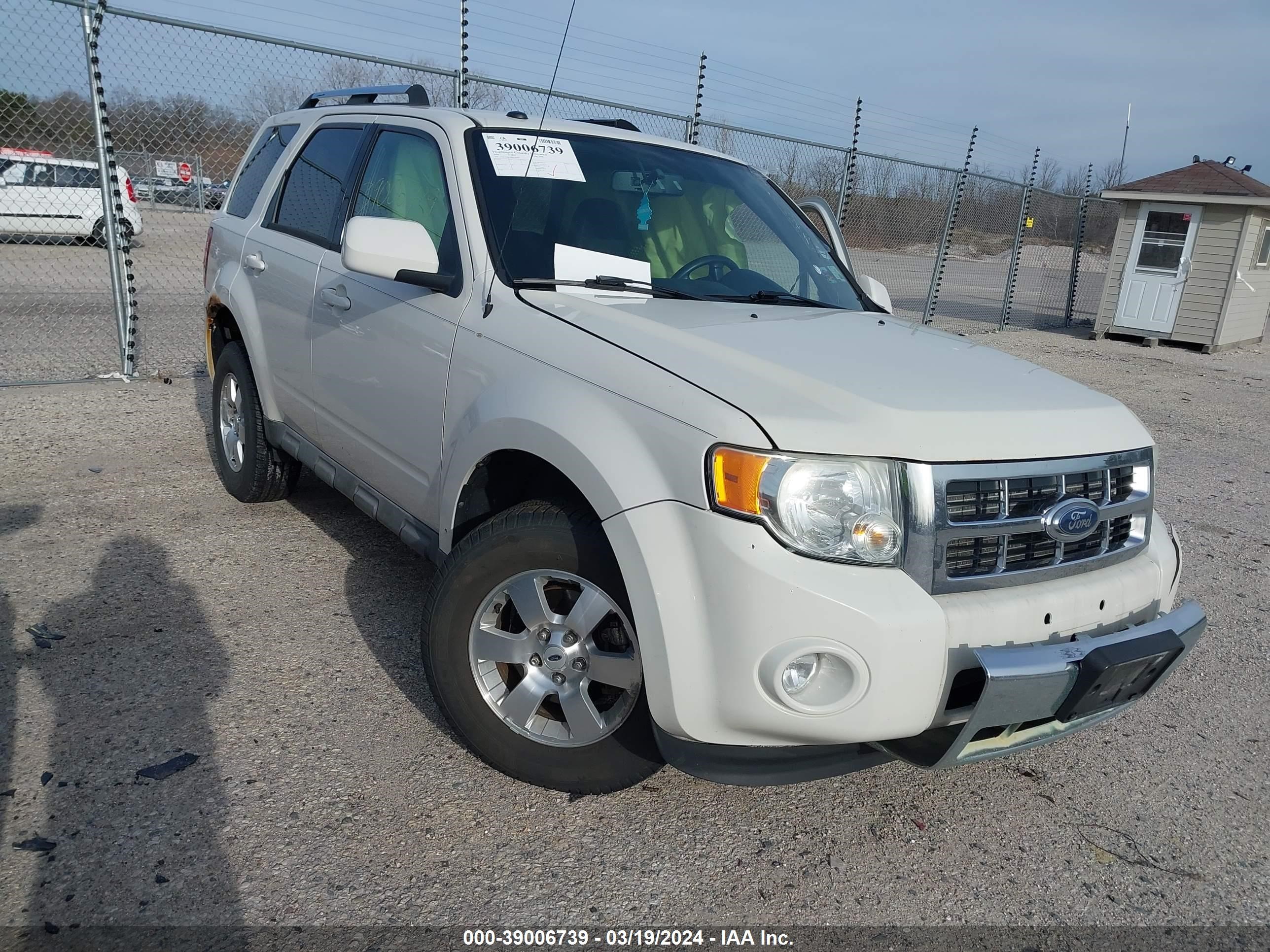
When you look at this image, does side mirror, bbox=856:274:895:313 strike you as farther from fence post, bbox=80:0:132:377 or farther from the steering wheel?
fence post, bbox=80:0:132:377

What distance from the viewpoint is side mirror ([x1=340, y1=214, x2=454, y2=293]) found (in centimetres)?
297

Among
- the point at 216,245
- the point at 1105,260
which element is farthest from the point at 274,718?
the point at 1105,260

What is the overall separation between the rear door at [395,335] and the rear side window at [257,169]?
109cm

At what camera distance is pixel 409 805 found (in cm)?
270

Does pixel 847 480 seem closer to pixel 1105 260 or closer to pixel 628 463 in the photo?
pixel 628 463

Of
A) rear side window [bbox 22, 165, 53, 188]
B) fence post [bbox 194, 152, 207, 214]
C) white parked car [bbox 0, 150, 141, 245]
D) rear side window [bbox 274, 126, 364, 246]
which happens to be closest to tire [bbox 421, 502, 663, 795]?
rear side window [bbox 274, 126, 364, 246]

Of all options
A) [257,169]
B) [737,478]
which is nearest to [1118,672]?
[737,478]

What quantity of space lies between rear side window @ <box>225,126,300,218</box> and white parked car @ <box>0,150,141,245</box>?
3667mm

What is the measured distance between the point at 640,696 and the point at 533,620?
379 mm

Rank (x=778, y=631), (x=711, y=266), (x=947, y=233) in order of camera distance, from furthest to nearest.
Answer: (x=947, y=233)
(x=711, y=266)
(x=778, y=631)

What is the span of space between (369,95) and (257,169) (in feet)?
2.62

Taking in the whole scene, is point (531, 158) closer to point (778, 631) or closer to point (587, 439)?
point (587, 439)

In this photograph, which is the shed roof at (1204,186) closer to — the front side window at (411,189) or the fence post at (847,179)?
the fence post at (847,179)

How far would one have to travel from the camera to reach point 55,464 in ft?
17.9
